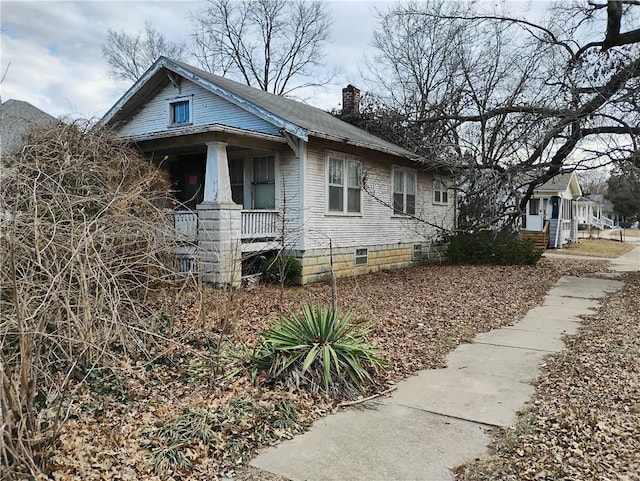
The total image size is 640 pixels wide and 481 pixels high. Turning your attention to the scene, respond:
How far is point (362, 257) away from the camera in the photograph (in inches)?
559

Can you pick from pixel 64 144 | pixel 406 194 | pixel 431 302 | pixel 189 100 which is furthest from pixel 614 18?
pixel 64 144

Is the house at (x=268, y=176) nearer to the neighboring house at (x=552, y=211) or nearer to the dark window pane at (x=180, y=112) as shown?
the dark window pane at (x=180, y=112)

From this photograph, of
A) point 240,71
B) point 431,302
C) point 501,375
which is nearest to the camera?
point 501,375

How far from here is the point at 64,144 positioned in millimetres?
7160

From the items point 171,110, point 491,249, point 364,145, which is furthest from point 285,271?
point 491,249

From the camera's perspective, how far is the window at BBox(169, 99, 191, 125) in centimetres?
1415

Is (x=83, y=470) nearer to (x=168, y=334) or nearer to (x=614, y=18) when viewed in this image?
(x=168, y=334)

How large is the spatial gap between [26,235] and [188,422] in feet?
8.43

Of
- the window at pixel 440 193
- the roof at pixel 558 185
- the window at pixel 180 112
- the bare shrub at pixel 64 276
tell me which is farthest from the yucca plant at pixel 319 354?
the roof at pixel 558 185

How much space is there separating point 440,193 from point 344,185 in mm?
6744

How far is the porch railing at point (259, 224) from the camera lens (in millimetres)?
10891

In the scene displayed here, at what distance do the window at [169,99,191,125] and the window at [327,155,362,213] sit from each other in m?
4.57

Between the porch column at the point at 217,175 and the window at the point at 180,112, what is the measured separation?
434 cm

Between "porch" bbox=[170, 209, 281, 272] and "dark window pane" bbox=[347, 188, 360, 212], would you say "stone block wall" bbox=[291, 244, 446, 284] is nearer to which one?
"porch" bbox=[170, 209, 281, 272]
